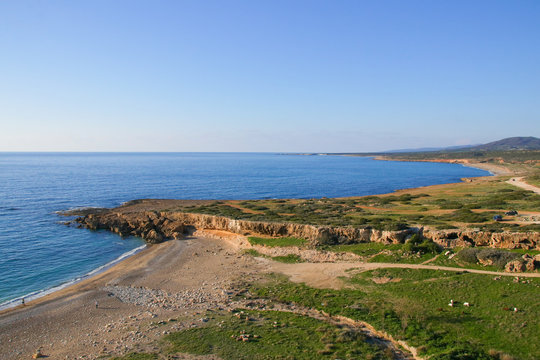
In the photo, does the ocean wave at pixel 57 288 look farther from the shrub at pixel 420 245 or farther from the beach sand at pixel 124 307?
the shrub at pixel 420 245

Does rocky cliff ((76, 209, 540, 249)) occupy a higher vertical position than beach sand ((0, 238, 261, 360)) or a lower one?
higher

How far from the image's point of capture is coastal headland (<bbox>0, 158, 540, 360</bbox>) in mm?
18688

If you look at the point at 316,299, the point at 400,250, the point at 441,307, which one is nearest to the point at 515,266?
the point at 441,307

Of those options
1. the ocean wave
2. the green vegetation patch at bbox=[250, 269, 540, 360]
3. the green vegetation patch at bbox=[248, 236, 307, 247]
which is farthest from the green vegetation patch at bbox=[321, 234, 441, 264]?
the ocean wave

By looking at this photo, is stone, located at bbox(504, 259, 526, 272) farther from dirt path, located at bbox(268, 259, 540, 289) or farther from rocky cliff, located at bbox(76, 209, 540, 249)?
rocky cliff, located at bbox(76, 209, 540, 249)

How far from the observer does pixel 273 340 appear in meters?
19.2

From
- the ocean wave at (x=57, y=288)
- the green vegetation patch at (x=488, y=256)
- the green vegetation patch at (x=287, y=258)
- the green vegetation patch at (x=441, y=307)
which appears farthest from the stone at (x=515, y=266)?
the ocean wave at (x=57, y=288)

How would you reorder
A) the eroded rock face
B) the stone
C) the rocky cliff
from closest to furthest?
the stone
the eroded rock face
the rocky cliff

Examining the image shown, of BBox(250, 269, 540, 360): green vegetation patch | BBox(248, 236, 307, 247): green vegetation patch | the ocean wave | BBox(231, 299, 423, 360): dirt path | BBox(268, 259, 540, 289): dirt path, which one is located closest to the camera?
BBox(250, 269, 540, 360): green vegetation patch

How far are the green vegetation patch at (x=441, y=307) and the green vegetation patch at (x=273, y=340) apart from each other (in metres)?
2.57

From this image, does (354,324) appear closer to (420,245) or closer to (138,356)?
(138,356)

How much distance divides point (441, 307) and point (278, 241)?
21.6m

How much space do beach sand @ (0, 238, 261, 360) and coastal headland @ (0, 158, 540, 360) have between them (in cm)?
14

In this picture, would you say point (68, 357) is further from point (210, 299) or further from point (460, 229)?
point (460, 229)
